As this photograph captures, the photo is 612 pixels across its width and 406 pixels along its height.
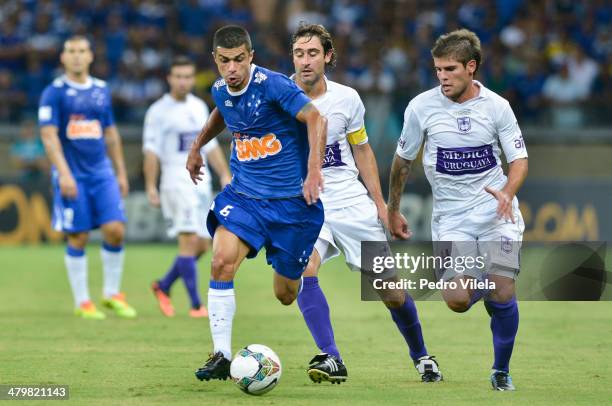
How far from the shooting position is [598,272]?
1266 centimetres

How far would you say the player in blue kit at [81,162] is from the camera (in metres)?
12.0

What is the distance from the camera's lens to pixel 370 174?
8.49 m

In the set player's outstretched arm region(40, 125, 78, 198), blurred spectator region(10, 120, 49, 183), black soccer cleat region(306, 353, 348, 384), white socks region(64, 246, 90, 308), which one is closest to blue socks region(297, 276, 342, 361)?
black soccer cleat region(306, 353, 348, 384)

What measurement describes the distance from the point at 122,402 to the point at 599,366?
3.65m

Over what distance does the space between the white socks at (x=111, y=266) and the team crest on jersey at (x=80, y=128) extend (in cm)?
117

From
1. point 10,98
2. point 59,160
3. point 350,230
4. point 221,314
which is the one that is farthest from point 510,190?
point 10,98

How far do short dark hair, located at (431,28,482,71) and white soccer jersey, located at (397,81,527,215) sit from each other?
0.27 m

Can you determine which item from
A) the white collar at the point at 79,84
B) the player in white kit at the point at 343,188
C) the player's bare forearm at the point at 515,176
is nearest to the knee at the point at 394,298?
the player in white kit at the point at 343,188

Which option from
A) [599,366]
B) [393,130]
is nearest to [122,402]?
[599,366]

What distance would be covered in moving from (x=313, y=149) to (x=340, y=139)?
126cm

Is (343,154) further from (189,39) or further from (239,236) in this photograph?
(189,39)

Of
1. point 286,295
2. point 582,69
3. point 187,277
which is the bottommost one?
point 187,277

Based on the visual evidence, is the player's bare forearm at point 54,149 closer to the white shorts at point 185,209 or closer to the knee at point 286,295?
the white shorts at point 185,209

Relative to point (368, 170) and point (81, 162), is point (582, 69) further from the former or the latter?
point (368, 170)
